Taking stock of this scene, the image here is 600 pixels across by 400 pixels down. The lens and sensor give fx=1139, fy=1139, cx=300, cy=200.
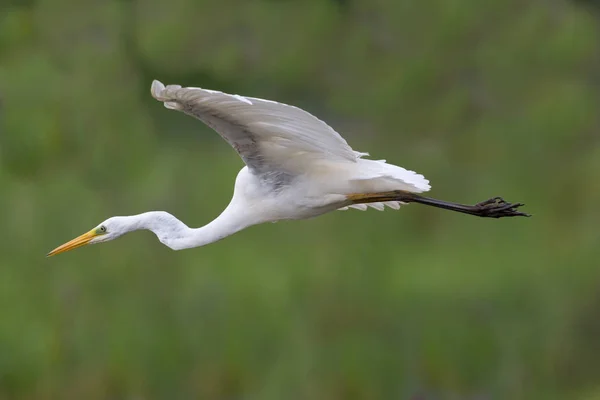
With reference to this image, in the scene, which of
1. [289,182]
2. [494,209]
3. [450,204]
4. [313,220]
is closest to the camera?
[289,182]

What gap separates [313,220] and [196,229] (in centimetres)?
516

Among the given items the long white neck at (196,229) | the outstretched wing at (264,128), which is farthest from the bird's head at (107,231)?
the outstretched wing at (264,128)

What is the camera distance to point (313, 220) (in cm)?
940

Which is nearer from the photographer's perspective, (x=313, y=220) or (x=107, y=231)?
(x=107, y=231)

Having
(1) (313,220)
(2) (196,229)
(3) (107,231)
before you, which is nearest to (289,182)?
(2) (196,229)

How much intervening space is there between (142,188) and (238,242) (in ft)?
2.93

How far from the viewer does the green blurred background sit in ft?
29.1

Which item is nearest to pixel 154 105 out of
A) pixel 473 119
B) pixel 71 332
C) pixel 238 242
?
pixel 238 242

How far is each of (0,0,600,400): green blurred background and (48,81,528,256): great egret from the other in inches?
170

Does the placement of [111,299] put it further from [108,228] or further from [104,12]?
[108,228]

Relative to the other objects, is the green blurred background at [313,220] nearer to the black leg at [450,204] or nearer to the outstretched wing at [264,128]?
the black leg at [450,204]

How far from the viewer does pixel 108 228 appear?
448 cm

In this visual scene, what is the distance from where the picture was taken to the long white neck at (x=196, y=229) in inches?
168

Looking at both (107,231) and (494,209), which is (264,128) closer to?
(107,231)
